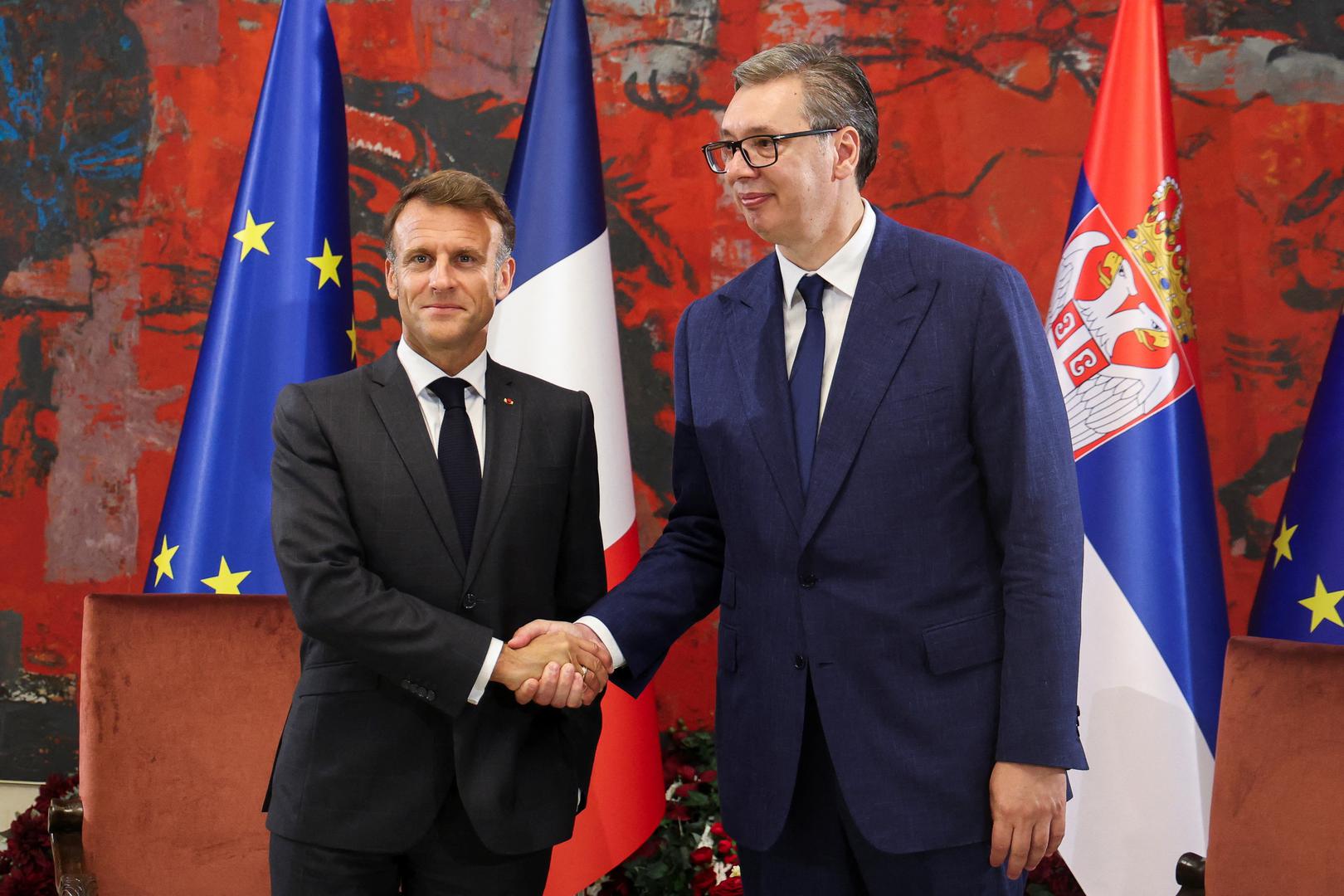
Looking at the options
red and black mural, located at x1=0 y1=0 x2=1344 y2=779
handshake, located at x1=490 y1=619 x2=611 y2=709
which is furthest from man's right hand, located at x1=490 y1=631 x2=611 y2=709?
A: red and black mural, located at x1=0 y1=0 x2=1344 y2=779

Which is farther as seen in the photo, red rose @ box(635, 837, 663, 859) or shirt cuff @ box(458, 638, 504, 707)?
red rose @ box(635, 837, 663, 859)

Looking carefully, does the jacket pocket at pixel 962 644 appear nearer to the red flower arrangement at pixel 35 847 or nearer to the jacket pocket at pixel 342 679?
the jacket pocket at pixel 342 679

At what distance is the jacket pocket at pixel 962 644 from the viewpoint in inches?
60.6

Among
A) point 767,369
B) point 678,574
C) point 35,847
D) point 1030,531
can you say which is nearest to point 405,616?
point 678,574

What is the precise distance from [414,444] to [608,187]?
→ 5.90ft

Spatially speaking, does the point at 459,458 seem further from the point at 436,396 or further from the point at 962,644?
the point at 962,644

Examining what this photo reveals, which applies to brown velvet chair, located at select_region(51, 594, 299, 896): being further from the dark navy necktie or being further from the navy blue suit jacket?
the navy blue suit jacket

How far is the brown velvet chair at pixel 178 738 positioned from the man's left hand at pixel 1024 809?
1.55m

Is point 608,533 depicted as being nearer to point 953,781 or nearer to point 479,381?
point 479,381

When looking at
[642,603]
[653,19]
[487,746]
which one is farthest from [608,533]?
[653,19]

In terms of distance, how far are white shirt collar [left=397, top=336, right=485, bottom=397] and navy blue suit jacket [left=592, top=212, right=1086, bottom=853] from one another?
1.46 ft

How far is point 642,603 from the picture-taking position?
73.2 inches

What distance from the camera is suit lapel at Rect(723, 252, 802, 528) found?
163 centimetres

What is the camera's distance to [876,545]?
1568mm
